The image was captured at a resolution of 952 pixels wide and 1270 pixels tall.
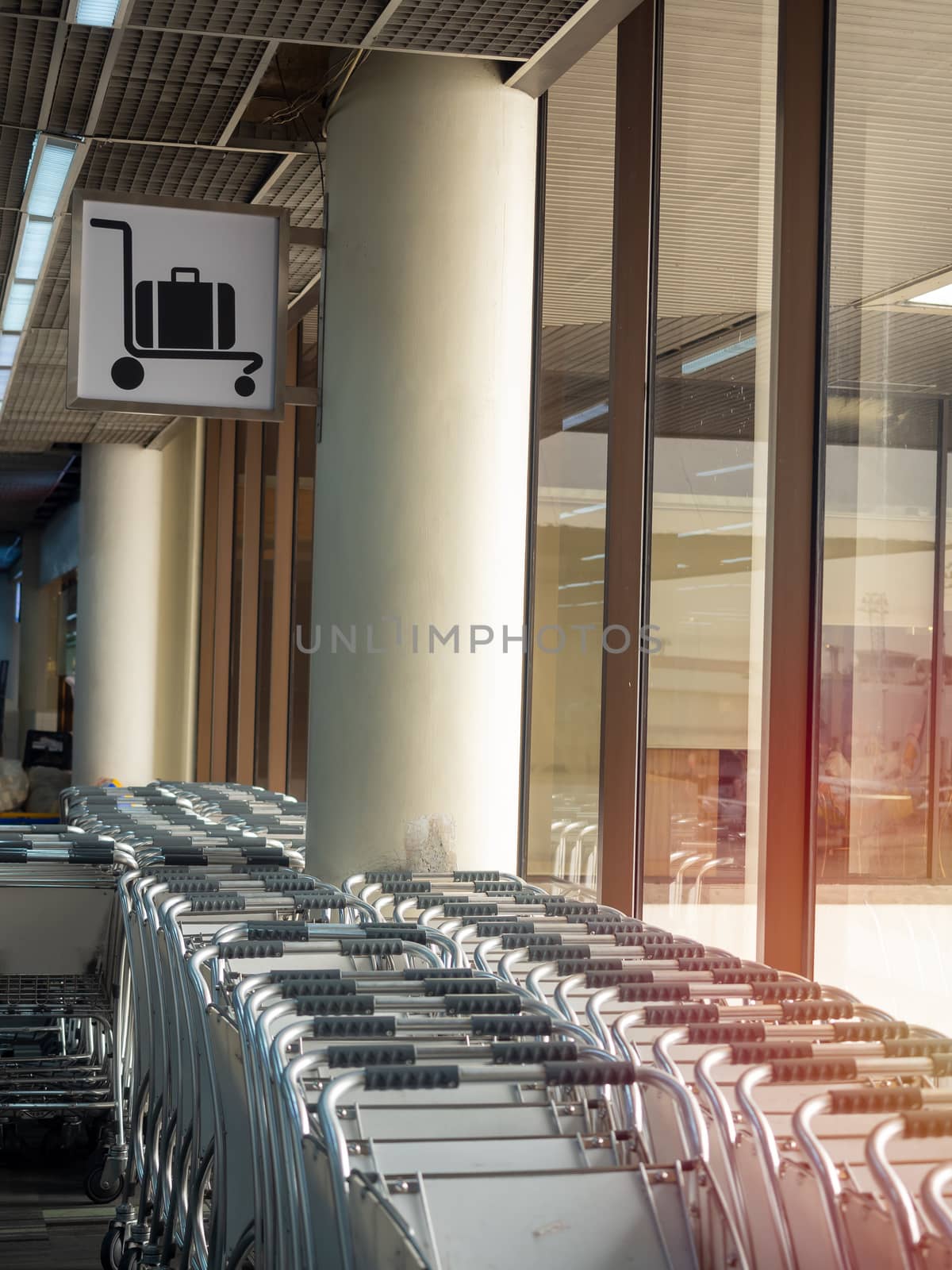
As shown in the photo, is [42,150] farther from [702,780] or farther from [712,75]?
[702,780]

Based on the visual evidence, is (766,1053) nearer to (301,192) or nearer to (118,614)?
(301,192)

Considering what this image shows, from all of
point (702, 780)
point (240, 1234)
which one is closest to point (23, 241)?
point (702, 780)

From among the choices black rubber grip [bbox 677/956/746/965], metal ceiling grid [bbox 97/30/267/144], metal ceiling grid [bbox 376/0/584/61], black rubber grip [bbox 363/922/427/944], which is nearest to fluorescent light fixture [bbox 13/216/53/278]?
metal ceiling grid [bbox 97/30/267/144]

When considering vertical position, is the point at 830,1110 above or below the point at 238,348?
below

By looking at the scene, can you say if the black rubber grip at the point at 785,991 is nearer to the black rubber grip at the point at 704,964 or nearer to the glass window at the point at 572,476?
the black rubber grip at the point at 704,964

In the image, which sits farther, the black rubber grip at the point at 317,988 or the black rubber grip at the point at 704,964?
the black rubber grip at the point at 704,964

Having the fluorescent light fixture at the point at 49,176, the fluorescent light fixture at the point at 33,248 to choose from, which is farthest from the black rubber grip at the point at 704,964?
the fluorescent light fixture at the point at 33,248

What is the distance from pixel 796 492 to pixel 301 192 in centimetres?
384

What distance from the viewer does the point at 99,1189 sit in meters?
5.19

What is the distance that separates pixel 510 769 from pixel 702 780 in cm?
98

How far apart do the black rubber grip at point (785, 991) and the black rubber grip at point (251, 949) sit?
1077mm

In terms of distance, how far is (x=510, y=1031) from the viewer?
267cm

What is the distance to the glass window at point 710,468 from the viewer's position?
4664mm

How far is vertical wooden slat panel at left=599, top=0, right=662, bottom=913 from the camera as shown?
17.8ft
